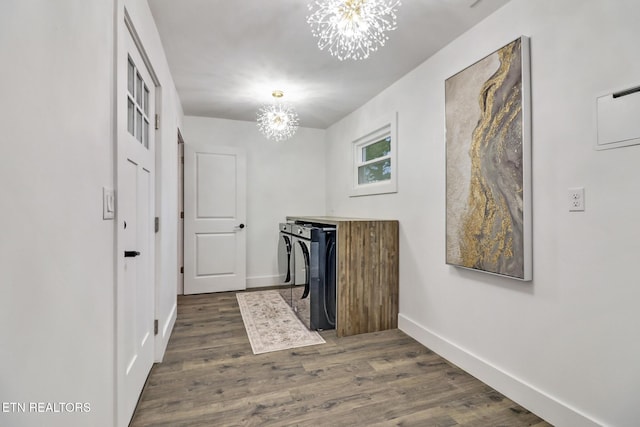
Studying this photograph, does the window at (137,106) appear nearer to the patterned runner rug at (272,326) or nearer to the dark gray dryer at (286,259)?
the patterned runner rug at (272,326)

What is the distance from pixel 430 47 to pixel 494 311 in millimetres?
2025

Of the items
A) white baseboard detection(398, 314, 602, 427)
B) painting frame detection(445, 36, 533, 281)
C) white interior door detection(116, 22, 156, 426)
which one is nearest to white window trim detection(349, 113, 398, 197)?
painting frame detection(445, 36, 533, 281)

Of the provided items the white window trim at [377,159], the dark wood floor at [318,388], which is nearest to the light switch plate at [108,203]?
the dark wood floor at [318,388]

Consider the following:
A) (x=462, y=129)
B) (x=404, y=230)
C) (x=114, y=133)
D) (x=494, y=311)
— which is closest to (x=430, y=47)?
(x=462, y=129)

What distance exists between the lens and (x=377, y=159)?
348cm

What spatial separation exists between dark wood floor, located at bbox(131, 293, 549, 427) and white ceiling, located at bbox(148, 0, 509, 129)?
7.97 feet

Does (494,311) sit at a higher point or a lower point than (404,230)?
lower

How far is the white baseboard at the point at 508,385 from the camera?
1.56 metres

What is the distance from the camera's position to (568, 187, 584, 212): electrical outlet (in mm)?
1516

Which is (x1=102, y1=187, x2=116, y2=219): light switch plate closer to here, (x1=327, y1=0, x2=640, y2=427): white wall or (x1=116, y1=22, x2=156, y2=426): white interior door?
(x1=116, y1=22, x2=156, y2=426): white interior door

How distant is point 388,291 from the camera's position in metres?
2.94

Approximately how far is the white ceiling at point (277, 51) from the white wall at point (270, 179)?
69 cm

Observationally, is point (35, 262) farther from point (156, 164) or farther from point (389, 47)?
point (389, 47)

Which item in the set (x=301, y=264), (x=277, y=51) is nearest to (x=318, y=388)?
(x=301, y=264)
